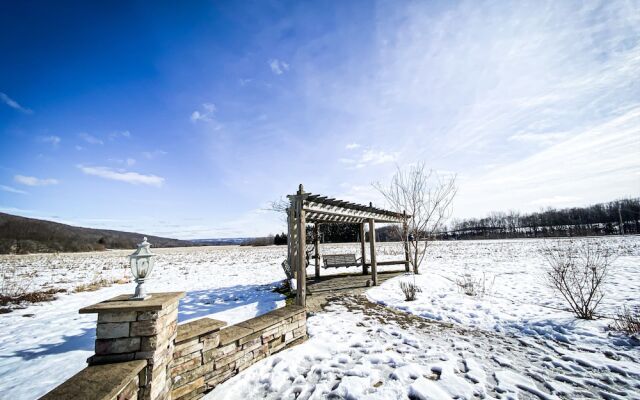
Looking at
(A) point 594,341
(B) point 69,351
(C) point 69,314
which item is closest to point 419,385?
(A) point 594,341

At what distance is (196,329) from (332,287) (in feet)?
21.2

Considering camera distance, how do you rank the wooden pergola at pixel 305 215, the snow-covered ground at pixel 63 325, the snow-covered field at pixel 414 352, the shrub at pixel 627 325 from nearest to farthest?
1. the snow-covered field at pixel 414 352
2. the snow-covered ground at pixel 63 325
3. the shrub at pixel 627 325
4. the wooden pergola at pixel 305 215

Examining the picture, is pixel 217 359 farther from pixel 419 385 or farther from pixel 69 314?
pixel 69 314

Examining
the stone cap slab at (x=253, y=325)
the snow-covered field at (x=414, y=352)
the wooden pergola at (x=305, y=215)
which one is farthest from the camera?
the wooden pergola at (x=305, y=215)

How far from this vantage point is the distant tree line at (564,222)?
45938 millimetres

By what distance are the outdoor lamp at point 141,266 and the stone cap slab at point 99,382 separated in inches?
23.6

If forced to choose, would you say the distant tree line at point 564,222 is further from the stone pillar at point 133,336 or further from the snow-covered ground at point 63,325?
the stone pillar at point 133,336

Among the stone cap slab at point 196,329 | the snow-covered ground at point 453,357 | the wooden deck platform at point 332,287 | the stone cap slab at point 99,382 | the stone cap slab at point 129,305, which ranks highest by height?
the stone cap slab at point 129,305

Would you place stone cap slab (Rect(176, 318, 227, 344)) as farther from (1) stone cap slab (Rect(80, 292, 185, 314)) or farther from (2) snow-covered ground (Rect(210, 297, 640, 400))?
(2) snow-covered ground (Rect(210, 297, 640, 400))

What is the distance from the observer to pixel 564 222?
199ft

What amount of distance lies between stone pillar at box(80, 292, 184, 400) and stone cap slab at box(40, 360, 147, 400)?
0.09m

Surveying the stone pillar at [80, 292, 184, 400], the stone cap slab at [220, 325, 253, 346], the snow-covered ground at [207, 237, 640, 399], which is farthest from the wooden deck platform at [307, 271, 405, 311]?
the stone pillar at [80, 292, 184, 400]

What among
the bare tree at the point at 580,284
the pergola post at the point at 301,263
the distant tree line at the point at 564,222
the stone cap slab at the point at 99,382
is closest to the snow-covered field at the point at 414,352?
the bare tree at the point at 580,284

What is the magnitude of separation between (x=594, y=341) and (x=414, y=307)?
309cm
